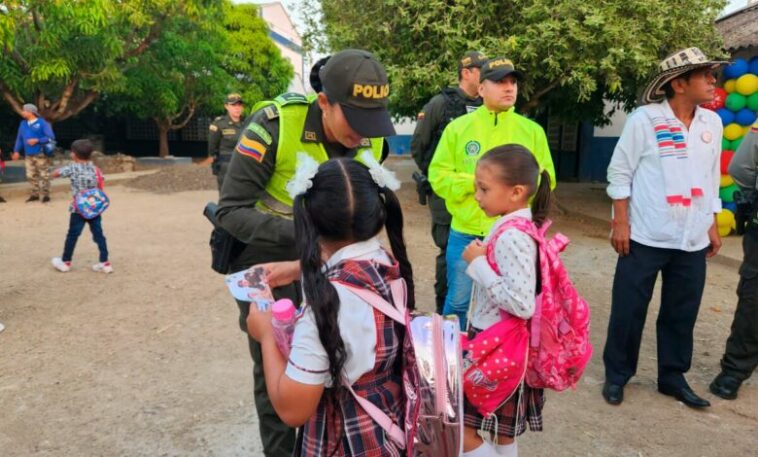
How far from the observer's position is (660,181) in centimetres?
318

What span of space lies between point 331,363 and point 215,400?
6.87 ft

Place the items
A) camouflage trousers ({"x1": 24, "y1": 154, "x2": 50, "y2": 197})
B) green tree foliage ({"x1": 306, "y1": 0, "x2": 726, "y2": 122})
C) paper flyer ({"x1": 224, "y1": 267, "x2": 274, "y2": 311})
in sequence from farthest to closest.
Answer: camouflage trousers ({"x1": 24, "y1": 154, "x2": 50, "y2": 197}) < green tree foliage ({"x1": 306, "y1": 0, "x2": 726, "y2": 122}) < paper flyer ({"x1": 224, "y1": 267, "x2": 274, "y2": 311})

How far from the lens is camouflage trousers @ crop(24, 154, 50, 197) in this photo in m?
10.7

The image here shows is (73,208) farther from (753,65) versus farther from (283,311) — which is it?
(753,65)

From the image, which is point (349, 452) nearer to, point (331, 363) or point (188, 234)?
point (331, 363)

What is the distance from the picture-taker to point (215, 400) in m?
3.33

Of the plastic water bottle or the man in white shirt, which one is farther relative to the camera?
the man in white shirt

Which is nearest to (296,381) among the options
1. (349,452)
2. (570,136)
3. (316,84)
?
(349,452)

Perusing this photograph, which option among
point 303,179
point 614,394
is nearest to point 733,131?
point 614,394

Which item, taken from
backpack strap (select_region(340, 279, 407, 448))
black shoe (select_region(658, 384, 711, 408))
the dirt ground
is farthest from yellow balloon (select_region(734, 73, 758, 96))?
backpack strap (select_region(340, 279, 407, 448))

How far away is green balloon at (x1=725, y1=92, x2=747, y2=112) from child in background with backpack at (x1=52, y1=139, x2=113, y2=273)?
7.97 metres

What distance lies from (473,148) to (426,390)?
205cm

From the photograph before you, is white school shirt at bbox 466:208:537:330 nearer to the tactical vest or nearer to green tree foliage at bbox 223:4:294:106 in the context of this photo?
the tactical vest

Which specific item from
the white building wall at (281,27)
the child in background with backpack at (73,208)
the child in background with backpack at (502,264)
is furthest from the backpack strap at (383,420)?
the white building wall at (281,27)
